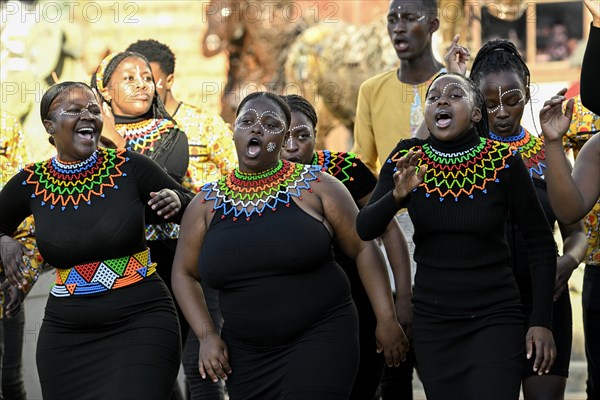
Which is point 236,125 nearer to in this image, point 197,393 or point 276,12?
point 197,393

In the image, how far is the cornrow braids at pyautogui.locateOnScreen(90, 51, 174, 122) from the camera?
21.2 ft

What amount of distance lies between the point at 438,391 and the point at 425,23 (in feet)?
9.12

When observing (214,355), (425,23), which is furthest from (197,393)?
(425,23)

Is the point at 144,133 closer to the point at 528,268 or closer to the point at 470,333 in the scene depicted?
the point at 528,268

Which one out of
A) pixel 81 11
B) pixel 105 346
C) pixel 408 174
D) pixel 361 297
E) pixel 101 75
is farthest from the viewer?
pixel 81 11

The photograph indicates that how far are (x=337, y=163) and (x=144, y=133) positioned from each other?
1186 mm

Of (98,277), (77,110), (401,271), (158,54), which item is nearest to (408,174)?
(401,271)

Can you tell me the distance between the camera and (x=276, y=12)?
18672 mm

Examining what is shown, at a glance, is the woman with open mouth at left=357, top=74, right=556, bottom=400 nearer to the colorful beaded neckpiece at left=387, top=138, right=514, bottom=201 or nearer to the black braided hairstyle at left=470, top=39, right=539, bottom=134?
the colorful beaded neckpiece at left=387, top=138, right=514, bottom=201

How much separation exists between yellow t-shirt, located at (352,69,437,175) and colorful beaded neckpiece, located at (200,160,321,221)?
1623 mm

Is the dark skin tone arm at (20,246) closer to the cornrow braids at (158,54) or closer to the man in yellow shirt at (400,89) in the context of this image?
the man in yellow shirt at (400,89)

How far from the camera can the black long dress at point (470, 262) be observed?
4.65m

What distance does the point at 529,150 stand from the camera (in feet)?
18.1

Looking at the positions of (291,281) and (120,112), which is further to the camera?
(120,112)
